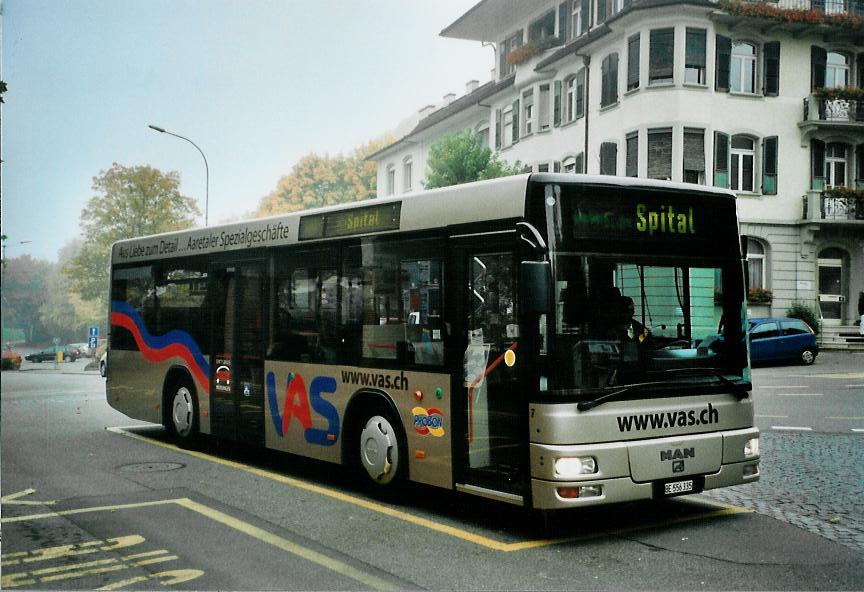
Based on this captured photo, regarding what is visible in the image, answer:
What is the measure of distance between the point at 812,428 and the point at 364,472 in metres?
8.20

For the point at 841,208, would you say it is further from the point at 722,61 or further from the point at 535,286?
the point at 535,286

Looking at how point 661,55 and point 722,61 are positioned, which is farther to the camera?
point 722,61

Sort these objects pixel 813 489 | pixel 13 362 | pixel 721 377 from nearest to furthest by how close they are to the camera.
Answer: pixel 721 377
pixel 813 489
pixel 13 362

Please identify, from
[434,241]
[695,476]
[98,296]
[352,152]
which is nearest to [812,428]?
[695,476]

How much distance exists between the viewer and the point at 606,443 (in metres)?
7.11

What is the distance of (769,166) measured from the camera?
35.3 meters

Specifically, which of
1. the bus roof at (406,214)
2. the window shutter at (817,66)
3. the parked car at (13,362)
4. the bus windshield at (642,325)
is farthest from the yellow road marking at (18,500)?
the parked car at (13,362)

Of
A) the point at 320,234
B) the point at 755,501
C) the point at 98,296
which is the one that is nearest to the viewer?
the point at 755,501

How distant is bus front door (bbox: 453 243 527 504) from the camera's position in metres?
7.33

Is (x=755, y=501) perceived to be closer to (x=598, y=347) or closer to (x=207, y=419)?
(x=598, y=347)

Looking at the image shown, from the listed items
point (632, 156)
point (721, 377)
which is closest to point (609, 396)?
point (721, 377)

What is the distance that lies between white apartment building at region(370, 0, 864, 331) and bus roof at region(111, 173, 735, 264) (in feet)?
75.8

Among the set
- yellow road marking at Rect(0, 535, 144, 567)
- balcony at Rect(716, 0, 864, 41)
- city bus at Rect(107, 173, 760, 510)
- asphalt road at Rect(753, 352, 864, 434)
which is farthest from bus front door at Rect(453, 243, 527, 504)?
balcony at Rect(716, 0, 864, 41)

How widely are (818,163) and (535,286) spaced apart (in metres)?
32.7
